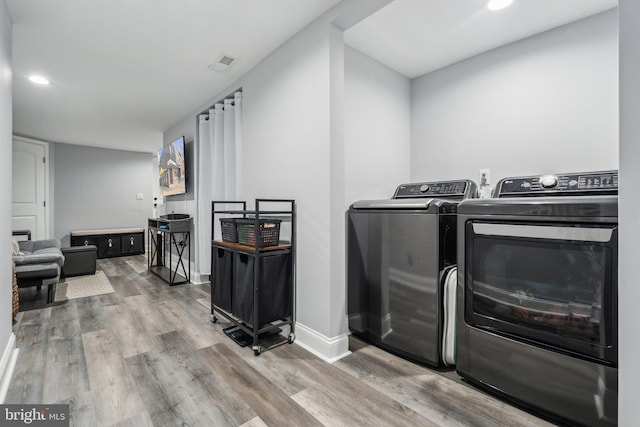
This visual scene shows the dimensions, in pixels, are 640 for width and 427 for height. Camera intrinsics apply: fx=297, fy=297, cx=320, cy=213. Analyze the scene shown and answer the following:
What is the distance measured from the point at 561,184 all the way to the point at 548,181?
0.07 m

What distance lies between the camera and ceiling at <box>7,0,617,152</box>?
6.11 feet

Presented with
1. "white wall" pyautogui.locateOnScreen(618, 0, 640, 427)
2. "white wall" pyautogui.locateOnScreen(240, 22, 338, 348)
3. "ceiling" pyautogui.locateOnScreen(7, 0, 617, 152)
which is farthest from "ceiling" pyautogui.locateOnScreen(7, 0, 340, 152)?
"white wall" pyautogui.locateOnScreen(618, 0, 640, 427)

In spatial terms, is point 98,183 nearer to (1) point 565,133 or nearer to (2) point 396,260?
(2) point 396,260

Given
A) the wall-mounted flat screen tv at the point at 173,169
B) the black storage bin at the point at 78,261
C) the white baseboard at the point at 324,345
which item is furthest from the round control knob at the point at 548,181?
the black storage bin at the point at 78,261

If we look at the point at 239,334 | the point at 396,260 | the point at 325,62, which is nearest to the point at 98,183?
the point at 239,334

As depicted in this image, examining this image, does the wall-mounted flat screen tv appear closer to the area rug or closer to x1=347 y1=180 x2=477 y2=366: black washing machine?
the area rug

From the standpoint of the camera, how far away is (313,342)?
6.63 ft

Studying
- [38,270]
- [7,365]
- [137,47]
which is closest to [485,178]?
[137,47]

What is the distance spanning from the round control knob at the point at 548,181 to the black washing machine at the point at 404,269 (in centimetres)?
44

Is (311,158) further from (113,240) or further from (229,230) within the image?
(113,240)

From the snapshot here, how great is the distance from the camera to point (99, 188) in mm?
6121

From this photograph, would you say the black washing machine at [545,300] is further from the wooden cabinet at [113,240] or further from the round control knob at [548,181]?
the wooden cabinet at [113,240]

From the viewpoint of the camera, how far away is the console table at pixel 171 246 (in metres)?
3.88

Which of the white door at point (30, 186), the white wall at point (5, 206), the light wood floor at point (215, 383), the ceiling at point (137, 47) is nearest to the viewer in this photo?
the light wood floor at point (215, 383)
